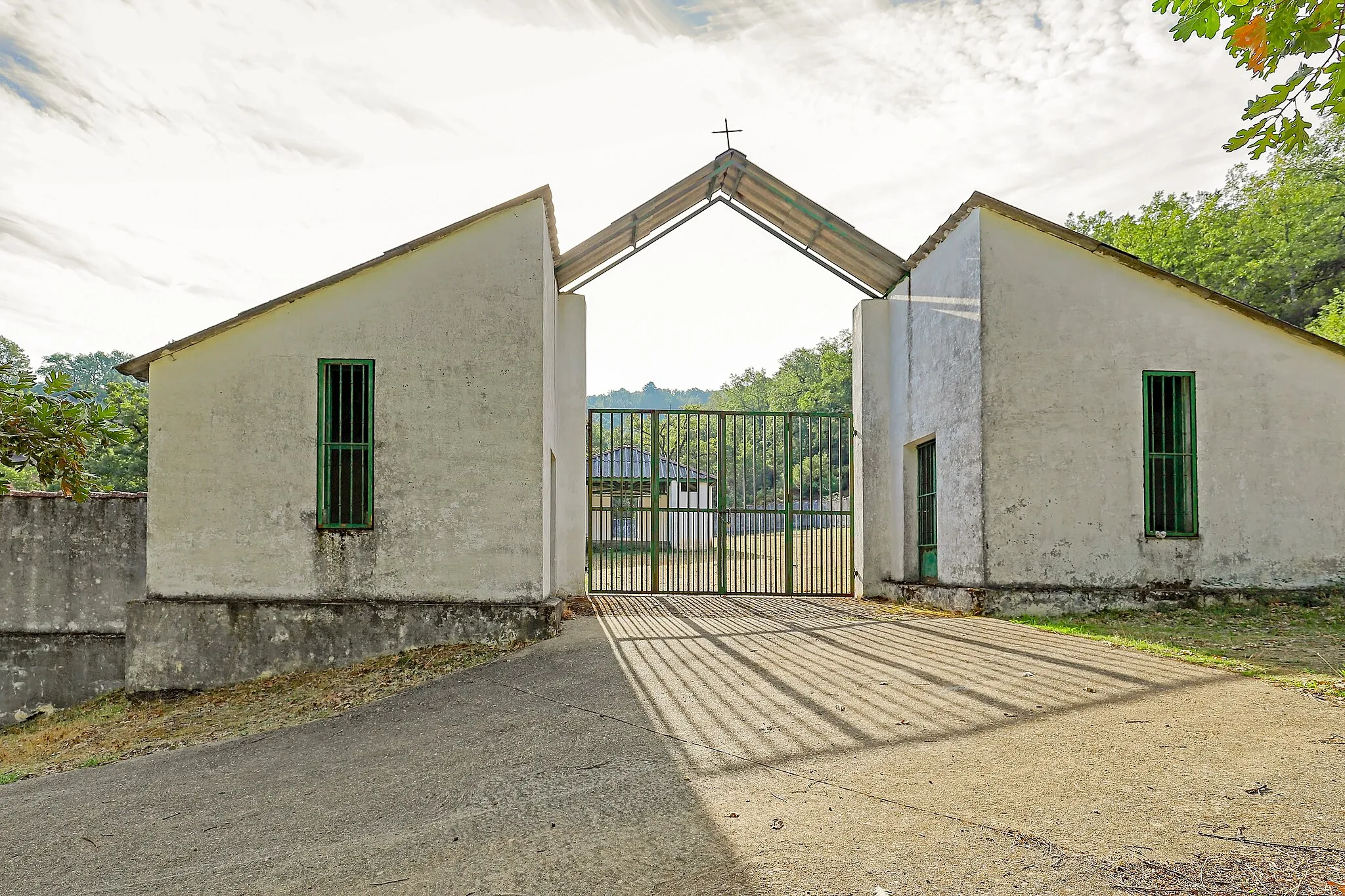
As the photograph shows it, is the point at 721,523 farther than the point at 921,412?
Yes

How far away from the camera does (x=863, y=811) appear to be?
143 inches

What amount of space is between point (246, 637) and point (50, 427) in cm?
396

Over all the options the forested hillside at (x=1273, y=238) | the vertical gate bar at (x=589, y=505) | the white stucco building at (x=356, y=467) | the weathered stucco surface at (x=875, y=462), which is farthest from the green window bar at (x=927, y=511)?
the forested hillside at (x=1273, y=238)

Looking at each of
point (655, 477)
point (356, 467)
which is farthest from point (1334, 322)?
point (356, 467)

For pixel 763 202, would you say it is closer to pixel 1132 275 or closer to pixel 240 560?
pixel 1132 275

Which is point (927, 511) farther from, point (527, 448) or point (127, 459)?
point (127, 459)

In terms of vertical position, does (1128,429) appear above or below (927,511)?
above

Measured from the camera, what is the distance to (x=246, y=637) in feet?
25.6

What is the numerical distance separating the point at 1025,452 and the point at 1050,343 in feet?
4.39

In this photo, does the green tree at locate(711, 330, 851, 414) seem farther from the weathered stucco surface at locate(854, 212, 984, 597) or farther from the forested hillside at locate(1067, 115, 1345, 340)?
the weathered stucco surface at locate(854, 212, 984, 597)

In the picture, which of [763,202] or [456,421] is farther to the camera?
[763,202]

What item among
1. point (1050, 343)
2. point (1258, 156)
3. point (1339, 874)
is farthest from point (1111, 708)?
point (1050, 343)

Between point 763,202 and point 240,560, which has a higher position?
point 763,202

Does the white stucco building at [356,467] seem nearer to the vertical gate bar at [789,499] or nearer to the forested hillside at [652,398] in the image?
the vertical gate bar at [789,499]
